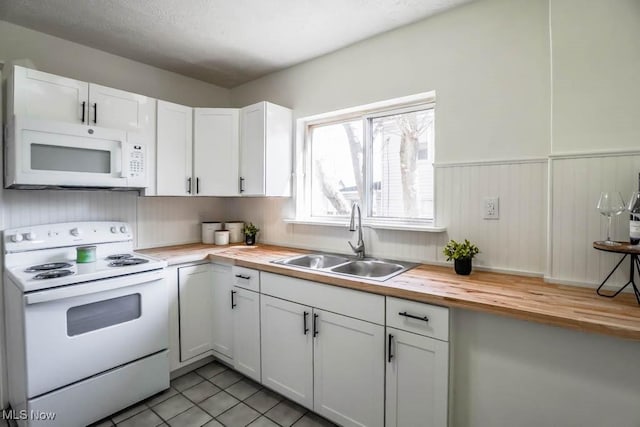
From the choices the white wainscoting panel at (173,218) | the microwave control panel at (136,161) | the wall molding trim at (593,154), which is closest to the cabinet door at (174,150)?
the microwave control panel at (136,161)

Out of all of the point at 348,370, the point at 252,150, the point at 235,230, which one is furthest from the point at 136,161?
the point at 348,370

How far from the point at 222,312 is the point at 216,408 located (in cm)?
62

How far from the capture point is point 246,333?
86.3 inches

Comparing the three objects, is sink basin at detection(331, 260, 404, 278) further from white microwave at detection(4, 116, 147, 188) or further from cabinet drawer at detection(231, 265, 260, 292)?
white microwave at detection(4, 116, 147, 188)

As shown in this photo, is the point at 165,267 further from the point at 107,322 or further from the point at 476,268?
the point at 476,268

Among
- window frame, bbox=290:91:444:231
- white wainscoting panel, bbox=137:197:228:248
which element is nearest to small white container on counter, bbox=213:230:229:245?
white wainscoting panel, bbox=137:197:228:248

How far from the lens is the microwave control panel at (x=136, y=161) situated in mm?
2191

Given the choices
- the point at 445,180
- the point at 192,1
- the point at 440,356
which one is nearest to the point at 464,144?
the point at 445,180

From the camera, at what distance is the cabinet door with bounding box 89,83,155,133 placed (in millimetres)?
2094

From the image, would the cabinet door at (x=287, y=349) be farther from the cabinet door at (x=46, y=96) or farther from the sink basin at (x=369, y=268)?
the cabinet door at (x=46, y=96)

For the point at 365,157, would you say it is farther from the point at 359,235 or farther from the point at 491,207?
the point at 491,207

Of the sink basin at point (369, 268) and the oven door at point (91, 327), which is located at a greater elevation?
the sink basin at point (369, 268)

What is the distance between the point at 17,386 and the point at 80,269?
0.69 m

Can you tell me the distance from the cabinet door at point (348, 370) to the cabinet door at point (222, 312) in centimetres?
81
